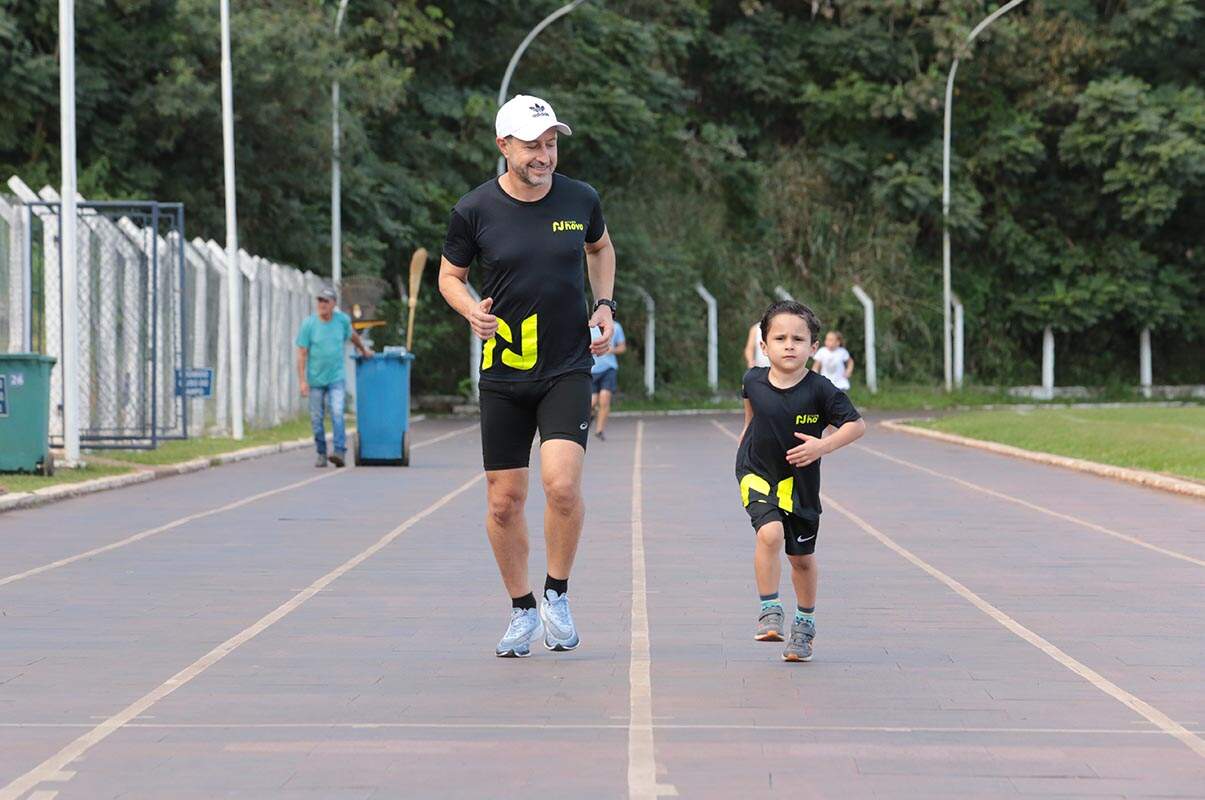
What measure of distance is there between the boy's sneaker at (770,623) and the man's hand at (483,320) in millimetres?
1820

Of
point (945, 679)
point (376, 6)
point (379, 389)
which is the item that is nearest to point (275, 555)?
point (945, 679)

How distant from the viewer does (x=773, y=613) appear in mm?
9547

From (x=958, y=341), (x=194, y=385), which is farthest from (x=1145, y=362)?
(x=194, y=385)

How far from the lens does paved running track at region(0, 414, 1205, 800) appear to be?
6770mm

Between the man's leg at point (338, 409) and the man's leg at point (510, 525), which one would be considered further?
the man's leg at point (338, 409)

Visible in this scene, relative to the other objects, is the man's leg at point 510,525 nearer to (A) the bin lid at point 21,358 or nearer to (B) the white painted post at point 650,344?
(A) the bin lid at point 21,358

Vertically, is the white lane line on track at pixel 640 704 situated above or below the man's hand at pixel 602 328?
below

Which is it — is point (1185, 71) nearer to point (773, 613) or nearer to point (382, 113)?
point (382, 113)

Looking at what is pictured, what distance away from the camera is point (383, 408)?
78.9 ft

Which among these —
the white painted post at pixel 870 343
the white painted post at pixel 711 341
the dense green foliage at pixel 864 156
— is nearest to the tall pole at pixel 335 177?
the dense green foliage at pixel 864 156

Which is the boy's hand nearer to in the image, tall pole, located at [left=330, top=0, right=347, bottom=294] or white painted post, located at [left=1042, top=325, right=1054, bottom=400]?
tall pole, located at [left=330, top=0, right=347, bottom=294]

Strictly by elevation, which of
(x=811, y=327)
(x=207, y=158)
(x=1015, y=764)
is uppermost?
(x=207, y=158)

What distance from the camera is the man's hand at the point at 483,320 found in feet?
28.6

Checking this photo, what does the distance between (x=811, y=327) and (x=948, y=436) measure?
24.2 meters
